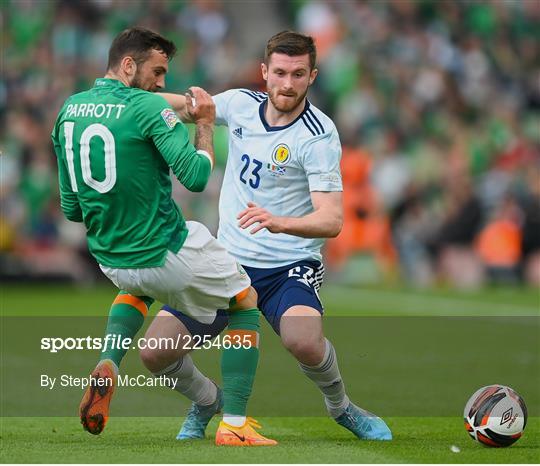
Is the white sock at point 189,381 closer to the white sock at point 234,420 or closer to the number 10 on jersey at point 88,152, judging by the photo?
the white sock at point 234,420

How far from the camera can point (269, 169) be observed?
803 centimetres

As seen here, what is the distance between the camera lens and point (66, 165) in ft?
24.2

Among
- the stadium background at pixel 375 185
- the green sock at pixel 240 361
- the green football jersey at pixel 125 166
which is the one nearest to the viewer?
the green football jersey at pixel 125 166

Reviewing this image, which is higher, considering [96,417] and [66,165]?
[66,165]

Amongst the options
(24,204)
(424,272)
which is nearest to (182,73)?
(24,204)

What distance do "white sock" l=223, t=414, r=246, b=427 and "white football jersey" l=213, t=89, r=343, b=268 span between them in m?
0.98

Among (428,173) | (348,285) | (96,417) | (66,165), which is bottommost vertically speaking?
(348,285)

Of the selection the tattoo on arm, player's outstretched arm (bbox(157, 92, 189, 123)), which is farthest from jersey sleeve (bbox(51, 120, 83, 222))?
player's outstretched arm (bbox(157, 92, 189, 123))

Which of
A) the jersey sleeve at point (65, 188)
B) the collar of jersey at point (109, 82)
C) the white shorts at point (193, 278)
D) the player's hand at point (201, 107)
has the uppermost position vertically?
the collar of jersey at point (109, 82)

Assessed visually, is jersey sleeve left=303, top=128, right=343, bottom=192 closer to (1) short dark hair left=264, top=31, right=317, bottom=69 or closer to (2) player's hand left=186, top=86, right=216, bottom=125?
(1) short dark hair left=264, top=31, right=317, bottom=69

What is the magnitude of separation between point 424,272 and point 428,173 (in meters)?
1.96

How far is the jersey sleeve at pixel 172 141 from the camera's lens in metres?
7.07

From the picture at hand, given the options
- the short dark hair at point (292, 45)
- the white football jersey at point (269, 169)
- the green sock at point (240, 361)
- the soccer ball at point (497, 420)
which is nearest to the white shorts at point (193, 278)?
the green sock at point (240, 361)

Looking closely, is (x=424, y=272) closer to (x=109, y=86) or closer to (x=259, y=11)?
(x=259, y=11)
